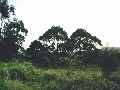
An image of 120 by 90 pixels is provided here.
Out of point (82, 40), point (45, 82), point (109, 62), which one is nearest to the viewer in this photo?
point (45, 82)

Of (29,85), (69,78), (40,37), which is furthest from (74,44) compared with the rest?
(29,85)

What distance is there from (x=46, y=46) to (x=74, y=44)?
5.18m

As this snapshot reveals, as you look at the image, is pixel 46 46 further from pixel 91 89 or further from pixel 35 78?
pixel 91 89

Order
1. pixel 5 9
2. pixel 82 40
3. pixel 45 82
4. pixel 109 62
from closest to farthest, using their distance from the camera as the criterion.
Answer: pixel 45 82 < pixel 109 62 < pixel 5 9 < pixel 82 40

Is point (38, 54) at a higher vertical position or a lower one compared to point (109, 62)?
higher

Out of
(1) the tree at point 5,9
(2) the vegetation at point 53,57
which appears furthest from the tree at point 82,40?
(1) the tree at point 5,9

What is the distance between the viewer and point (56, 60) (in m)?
46.1

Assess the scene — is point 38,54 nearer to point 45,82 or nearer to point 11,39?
point 11,39

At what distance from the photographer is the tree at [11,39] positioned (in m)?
45.8

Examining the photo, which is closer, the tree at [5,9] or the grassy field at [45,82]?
the grassy field at [45,82]

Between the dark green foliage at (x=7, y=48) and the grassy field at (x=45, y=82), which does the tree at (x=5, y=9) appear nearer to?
the dark green foliage at (x=7, y=48)

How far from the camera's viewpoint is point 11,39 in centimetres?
4675

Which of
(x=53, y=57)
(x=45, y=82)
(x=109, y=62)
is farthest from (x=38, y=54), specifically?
(x=45, y=82)

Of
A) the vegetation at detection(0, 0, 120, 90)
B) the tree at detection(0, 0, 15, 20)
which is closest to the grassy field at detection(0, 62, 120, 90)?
the vegetation at detection(0, 0, 120, 90)
